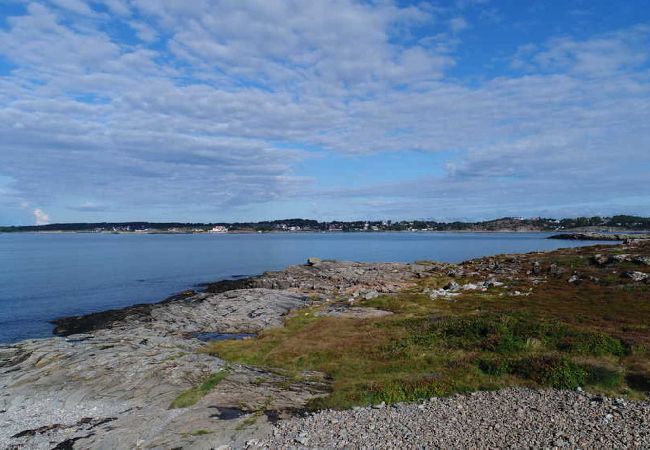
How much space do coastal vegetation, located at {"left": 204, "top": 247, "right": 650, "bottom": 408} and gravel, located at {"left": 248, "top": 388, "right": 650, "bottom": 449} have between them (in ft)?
5.27

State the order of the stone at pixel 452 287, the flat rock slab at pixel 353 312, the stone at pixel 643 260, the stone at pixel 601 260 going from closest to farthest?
the flat rock slab at pixel 353 312 < the stone at pixel 452 287 < the stone at pixel 643 260 < the stone at pixel 601 260

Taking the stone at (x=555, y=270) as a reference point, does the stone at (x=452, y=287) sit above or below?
below

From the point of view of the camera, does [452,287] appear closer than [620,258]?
Yes

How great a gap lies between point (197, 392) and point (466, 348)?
15902mm

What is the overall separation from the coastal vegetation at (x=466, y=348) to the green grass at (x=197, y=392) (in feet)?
13.2

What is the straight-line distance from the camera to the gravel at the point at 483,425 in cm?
1666

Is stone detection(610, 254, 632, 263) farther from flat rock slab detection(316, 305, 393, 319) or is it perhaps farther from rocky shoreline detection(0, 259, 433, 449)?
rocky shoreline detection(0, 259, 433, 449)

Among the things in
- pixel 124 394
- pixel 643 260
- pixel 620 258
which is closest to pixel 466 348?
pixel 124 394

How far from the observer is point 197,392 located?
23.7 metres

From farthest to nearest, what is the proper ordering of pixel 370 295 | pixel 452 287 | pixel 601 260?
pixel 601 260, pixel 452 287, pixel 370 295

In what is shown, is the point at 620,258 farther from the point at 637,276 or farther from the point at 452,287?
the point at 452,287

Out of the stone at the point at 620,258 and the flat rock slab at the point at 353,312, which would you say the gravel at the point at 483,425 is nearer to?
the flat rock slab at the point at 353,312

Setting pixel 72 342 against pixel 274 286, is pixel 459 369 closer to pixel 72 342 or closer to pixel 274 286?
pixel 72 342

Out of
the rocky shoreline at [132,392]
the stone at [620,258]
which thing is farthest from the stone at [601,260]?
the rocky shoreline at [132,392]
